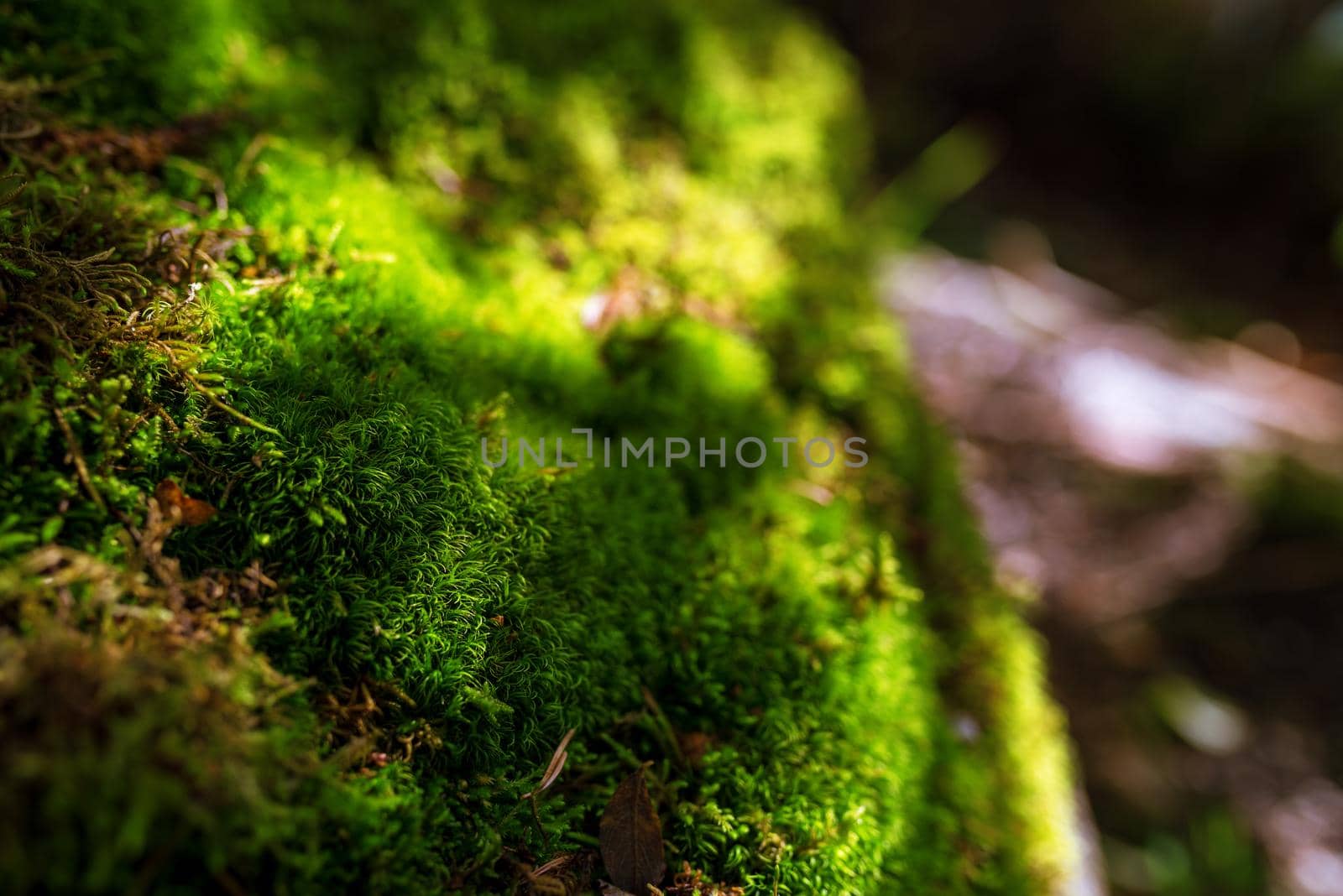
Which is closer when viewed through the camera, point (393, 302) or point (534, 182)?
point (393, 302)

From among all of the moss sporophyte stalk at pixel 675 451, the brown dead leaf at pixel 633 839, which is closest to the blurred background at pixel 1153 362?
the moss sporophyte stalk at pixel 675 451

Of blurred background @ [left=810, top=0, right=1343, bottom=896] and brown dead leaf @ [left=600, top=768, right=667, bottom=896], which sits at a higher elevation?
blurred background @ [left=810, top=0, right=1343, bottom=896]

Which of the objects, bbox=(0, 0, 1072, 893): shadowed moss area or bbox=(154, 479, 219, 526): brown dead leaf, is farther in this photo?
bbox=(154, 479, 219, 526): brown dead leaf

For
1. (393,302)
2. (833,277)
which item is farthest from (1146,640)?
(393,302)

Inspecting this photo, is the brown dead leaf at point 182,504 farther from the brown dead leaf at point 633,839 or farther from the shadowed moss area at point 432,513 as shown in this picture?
the brown dead leaf at point 633,839

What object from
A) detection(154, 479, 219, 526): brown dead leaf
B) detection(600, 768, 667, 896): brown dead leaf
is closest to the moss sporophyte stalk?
detection(154, 479, 219, 526): brown dead leaf

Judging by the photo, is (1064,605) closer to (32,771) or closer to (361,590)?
(361,590)

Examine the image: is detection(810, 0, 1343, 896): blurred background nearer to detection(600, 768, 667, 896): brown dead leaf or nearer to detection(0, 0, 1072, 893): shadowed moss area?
detection(0, 0, 1072, 893): shadowed moss area
